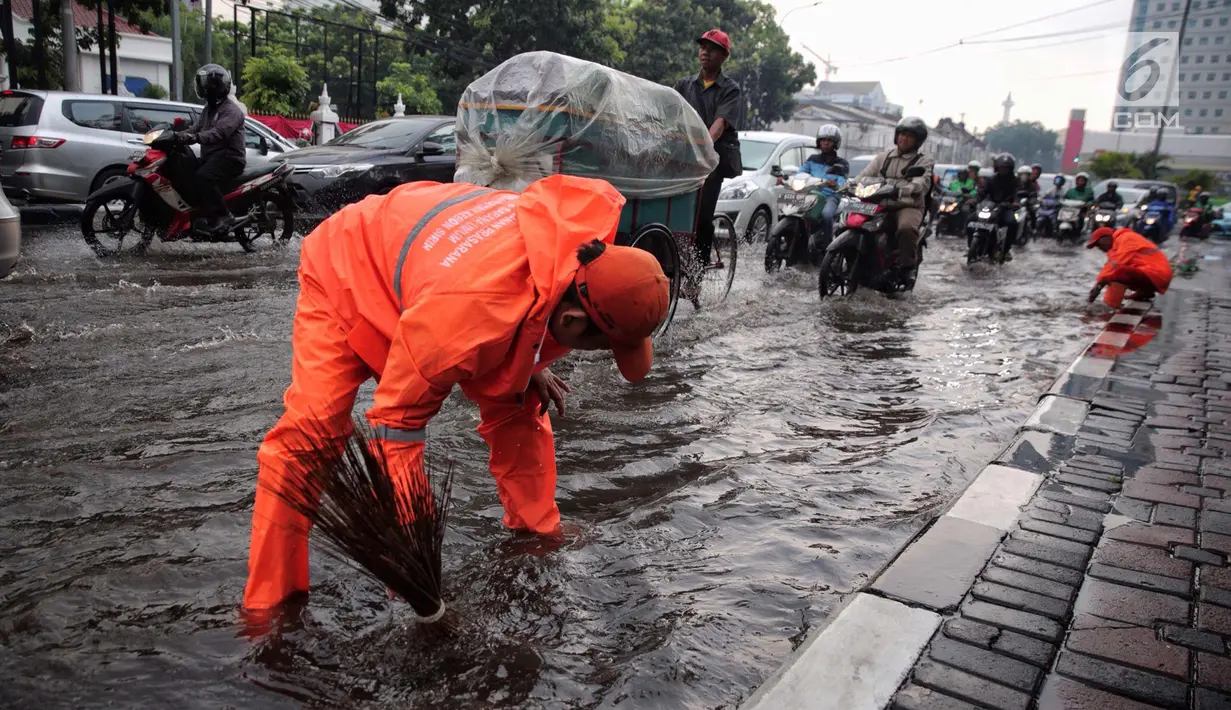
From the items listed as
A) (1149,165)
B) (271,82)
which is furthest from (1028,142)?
(271,82)

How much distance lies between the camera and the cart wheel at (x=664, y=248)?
5.54 metres

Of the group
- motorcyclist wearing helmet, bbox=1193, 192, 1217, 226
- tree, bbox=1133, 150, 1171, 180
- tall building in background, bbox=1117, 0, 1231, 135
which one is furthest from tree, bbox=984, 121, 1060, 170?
motorcyclist wearing helmet, bbox=1193, 192, 1217, 226

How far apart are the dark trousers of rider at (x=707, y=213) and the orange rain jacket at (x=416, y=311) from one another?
4220 mm

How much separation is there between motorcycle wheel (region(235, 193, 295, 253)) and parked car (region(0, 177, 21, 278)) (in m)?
2.88

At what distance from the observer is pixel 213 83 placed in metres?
7.93

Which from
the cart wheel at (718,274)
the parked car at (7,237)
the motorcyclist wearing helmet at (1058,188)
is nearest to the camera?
the parked car at (7,237)

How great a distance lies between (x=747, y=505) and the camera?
3.48 m

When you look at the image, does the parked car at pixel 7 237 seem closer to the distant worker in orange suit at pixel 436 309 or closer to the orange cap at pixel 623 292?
the distant worker in orange suit at pixel 436 309

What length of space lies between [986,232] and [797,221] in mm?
4090

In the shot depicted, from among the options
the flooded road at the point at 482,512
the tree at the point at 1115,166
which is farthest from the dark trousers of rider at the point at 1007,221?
the tree at the point at 1115,166

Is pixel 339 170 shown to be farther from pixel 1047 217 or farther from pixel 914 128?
pixel 1047 217

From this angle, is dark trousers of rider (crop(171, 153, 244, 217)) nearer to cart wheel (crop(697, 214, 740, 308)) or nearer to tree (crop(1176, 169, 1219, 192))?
cart wheel (crop(697, 214, 740, 308))

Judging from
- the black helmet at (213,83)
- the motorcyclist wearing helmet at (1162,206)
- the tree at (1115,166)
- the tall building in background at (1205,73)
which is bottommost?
the motorcyclist wearing helmet at (1162,206)

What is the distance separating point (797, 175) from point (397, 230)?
8332 millimetres
